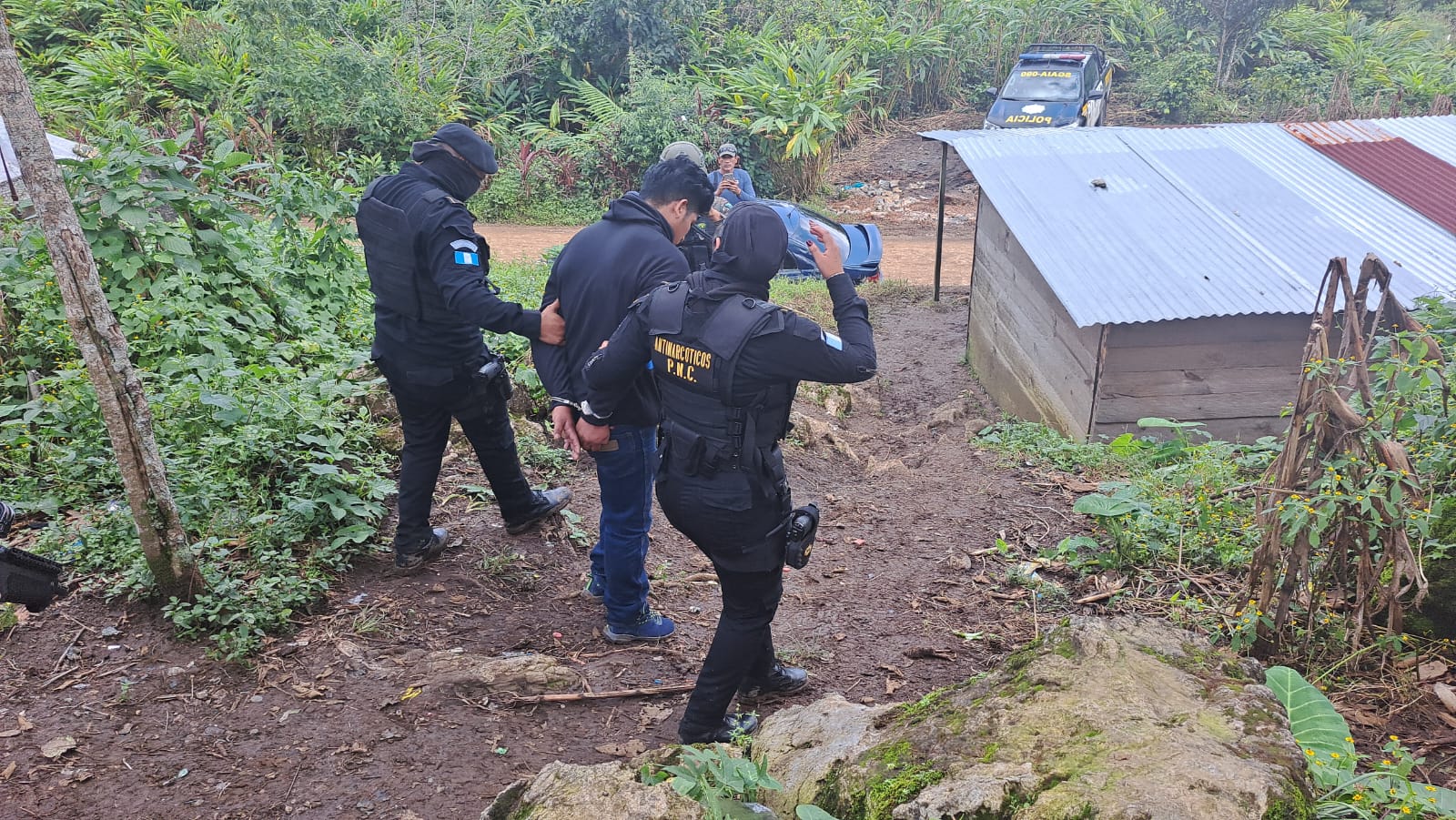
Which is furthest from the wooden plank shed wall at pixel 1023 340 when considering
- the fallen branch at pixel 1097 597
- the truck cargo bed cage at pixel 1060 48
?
the truck cargo bed cage at pixel 1060 48

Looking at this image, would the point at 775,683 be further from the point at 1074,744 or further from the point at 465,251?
the point at 465,251

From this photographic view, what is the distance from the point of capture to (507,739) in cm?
314

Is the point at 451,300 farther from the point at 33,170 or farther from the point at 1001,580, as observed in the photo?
the point at 1001,580

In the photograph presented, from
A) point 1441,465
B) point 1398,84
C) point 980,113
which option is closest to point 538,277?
point 1441,465

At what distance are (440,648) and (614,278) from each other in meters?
1.59

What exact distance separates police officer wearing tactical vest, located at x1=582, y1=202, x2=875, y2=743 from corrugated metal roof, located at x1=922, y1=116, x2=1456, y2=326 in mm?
4199

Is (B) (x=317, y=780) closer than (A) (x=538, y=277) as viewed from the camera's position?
Yes

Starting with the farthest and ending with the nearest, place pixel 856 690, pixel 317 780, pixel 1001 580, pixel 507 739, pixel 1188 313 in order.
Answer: pixel 1188 313, pixel 1001 580, pixel 856 690, pixel 507 739, pixel 317 780

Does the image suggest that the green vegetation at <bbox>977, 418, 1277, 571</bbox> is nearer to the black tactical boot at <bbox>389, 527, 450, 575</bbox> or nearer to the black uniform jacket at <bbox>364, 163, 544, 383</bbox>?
the black uniform jacket at <bbox>364, 163, 544, 383</bbox>

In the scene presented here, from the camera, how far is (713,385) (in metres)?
2.94

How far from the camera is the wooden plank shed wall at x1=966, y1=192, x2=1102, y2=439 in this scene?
7258 mm

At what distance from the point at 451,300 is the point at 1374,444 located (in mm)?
3227

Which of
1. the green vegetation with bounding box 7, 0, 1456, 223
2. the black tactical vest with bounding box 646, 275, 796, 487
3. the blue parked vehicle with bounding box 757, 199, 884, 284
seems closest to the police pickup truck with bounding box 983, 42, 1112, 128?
the green vegetation with bounding box 7, 0, 1456, 223

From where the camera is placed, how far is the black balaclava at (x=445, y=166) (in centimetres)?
382
